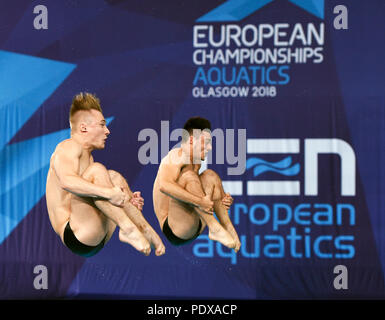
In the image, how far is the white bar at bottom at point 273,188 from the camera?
8406 millimetres

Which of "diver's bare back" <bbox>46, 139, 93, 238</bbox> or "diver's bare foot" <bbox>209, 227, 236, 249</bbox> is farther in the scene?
"diver's bare foot" <bbox>209, 227, 236, 249</bbox>

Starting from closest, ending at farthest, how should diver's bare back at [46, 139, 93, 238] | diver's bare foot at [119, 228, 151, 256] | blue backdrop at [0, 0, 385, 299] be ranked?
1. diver's bare foot at [119, 228, 151, 256]
2. diver's bare back at [46, 139, 93, 238]
3. blue backdrop at [0, 0, 385, 299]

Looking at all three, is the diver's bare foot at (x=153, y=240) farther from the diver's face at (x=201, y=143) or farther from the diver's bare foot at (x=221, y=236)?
the diver's face at (x=201, y=143)

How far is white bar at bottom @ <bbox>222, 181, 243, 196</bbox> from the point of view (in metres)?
8.49

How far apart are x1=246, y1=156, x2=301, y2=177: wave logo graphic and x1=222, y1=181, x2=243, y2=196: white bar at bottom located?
0.83 ft

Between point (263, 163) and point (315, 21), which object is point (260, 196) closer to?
point (263, 163)

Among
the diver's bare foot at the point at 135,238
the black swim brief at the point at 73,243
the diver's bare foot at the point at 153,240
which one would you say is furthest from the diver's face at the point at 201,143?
the black swim brief at the point at 73,243

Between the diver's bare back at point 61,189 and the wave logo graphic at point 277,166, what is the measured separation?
3.65 metres

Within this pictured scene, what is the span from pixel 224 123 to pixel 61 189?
146 inches

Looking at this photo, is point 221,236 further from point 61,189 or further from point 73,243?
point 61,189

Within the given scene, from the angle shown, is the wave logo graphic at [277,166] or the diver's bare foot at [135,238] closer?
the diver's bare foot at [135,238]

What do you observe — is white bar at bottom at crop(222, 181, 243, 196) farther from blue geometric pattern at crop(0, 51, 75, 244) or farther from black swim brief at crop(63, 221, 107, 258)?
black swim brief at crop(63, 221, 107, 258)

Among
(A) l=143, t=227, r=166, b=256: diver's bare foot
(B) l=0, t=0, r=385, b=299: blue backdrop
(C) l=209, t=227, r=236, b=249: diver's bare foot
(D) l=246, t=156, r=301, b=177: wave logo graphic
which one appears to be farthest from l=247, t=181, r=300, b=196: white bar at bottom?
(A) l=143, t=227, r=166, b=256: diver's bare foot

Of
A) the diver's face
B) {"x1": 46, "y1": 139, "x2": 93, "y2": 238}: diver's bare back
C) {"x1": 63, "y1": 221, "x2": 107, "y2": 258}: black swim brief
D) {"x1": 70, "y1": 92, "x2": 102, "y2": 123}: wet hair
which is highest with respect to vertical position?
{"x1": 70, "y1": 92, "x2": 102, "y2": 123}: wet hair
